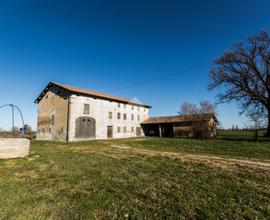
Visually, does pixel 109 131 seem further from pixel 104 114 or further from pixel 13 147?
pixel 13 147

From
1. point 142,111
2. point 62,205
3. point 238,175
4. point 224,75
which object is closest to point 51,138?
point 142,111

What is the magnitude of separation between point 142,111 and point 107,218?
96.9 ft

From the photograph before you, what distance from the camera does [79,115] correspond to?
70.0 ft

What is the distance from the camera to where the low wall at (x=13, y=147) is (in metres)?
8.35

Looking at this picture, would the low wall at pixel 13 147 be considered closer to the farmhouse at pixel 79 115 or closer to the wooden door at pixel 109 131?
the farmhouse at pixel 79 115

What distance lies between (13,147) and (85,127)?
13.2m

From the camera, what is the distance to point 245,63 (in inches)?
791

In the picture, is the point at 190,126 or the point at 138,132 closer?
the point at 190,126

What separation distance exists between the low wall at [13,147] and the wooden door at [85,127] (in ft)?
38.4

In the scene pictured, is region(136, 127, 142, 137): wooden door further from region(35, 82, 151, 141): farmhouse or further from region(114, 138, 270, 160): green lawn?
region(114, 138, 270, 160): green lawn

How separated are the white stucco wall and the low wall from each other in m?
11.2

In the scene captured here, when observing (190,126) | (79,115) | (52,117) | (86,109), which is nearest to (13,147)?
(79,115)

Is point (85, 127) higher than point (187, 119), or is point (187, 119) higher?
point (187, 119)

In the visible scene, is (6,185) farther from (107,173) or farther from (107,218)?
(107,218)
